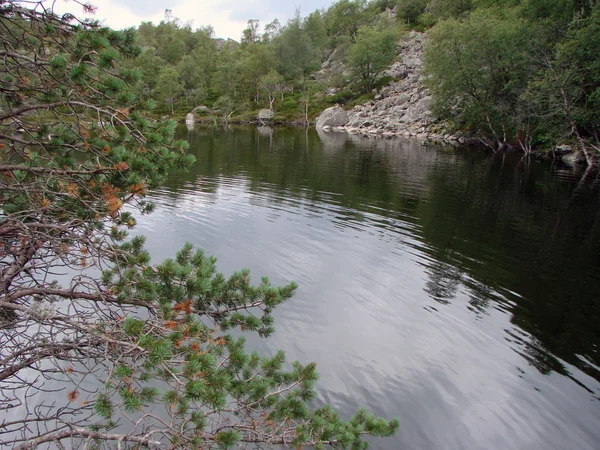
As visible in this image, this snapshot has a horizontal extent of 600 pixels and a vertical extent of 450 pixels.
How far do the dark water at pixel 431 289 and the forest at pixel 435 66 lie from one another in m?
7.08

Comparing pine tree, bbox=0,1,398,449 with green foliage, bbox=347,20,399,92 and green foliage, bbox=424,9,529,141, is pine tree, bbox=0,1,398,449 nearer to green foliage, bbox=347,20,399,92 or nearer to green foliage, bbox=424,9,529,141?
green foliage, bbox=424,9,529,141

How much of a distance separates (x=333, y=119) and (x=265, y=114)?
67.8 ft

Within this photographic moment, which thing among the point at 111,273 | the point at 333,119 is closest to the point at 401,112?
the point at 333,119

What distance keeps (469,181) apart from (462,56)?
1008 inches

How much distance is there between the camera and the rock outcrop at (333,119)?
286 feet

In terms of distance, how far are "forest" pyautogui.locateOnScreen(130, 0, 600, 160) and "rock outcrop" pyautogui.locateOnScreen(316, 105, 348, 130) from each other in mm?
8571

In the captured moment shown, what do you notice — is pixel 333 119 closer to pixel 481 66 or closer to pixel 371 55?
pixel 371 55

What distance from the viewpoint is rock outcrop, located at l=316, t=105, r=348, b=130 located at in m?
87.1

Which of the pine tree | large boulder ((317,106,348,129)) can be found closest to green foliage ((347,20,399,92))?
large boulder ((317,106,348,129))

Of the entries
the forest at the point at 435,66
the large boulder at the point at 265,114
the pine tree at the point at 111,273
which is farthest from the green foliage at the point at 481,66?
the large boulder at the point at 265,114

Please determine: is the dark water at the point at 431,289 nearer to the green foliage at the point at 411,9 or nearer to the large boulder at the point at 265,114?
the large boulder at the point at 265,114

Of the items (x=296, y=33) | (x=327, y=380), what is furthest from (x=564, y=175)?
(x=296, y=33)

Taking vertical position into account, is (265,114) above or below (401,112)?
below

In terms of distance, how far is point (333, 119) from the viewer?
3440 inches
